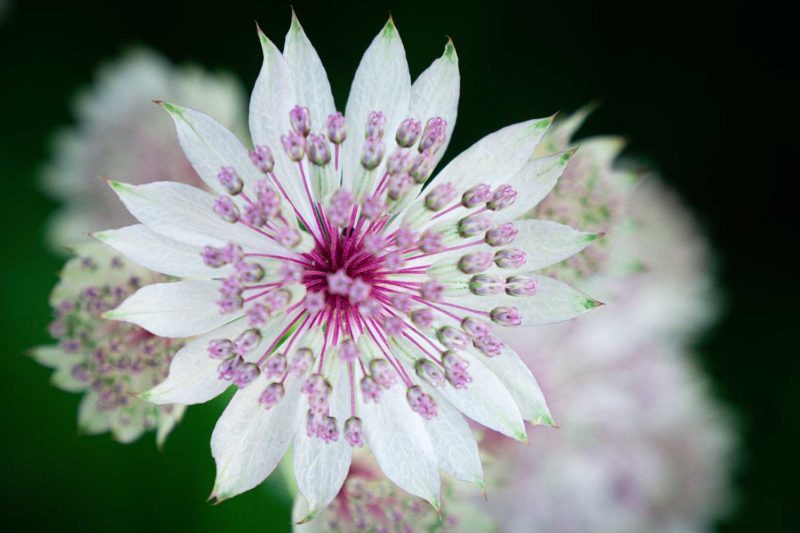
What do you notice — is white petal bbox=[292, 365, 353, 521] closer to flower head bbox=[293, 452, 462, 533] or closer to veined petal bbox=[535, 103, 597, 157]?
flower head bbox=[293, 452, 462, 533]

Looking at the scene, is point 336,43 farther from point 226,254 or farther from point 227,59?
point 226,254

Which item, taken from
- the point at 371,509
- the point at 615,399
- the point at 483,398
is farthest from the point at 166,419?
the point at 615,399

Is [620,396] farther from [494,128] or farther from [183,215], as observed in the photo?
[183,215]

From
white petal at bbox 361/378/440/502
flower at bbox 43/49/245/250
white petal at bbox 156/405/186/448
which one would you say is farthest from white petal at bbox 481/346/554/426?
flower at bbox 43/49/245/250

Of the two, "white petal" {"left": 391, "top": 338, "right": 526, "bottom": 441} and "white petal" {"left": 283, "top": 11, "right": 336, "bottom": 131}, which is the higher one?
"white petal" {"left": 283, "top": 11, "right": 336, "bottom": 131}

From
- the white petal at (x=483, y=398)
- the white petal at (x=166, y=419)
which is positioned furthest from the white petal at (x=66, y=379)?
the white petal at (x=483, y=398)

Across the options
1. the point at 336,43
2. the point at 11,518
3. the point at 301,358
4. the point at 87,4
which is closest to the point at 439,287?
the point at 301,358

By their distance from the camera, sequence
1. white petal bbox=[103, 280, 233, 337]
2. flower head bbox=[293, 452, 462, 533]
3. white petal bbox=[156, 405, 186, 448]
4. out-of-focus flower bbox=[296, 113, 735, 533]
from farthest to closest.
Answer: out-of-focus flower bbox=[296, 113, 735, 533] < flower head bbox=[293, 452, 462, 533] < white petal bbox=[156, 405, 186, 448] < white petal bbox=[103, 280, 233, 337]
